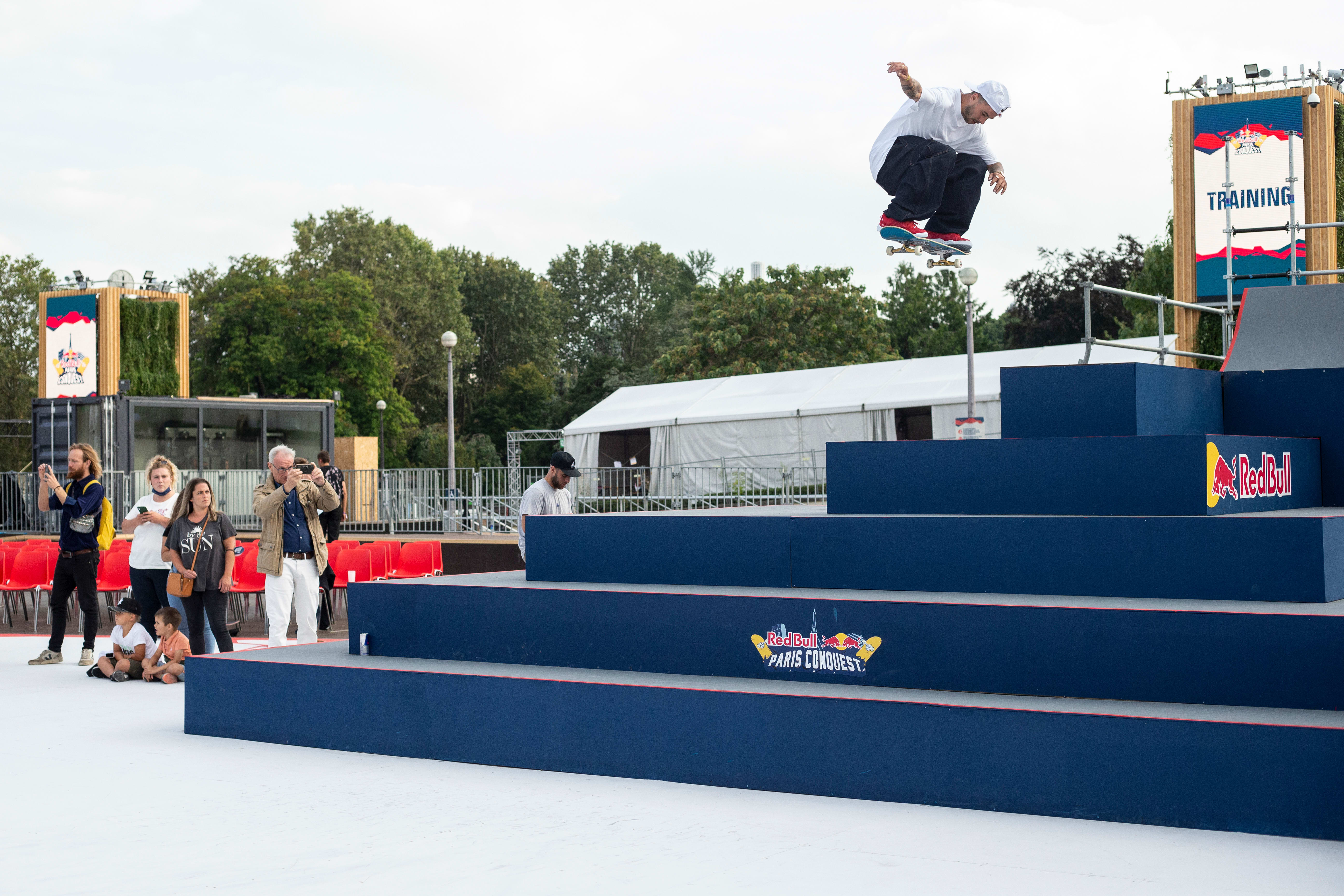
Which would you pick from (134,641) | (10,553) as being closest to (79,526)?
(134,641)

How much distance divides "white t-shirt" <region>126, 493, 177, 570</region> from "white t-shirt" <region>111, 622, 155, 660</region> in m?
0.55

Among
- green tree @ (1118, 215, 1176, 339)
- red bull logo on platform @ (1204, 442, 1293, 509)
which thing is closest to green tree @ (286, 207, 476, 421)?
green tree @ (1118, 215, 1176, 339)

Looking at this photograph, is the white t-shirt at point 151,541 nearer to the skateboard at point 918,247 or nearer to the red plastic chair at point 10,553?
the red plastic chair at point 10,553

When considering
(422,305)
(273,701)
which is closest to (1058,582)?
(273,701)

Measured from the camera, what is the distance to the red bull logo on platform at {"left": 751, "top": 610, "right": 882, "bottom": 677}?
5816 millimetres

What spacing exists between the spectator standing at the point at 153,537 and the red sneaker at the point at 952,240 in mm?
6925

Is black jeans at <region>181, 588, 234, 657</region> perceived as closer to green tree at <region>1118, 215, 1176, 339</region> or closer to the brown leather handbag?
the brown leather handbag

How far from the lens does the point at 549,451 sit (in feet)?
171

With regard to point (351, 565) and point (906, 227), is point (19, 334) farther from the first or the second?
point (906, 227)

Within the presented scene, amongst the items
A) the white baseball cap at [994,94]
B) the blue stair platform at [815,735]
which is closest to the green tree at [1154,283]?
the white baseball cap at [994,94]

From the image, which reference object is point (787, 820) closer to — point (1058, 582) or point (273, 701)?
point (1058, 582)

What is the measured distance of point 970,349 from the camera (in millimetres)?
20859

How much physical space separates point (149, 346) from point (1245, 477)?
2663cm

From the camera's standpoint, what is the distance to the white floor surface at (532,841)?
4.26m
